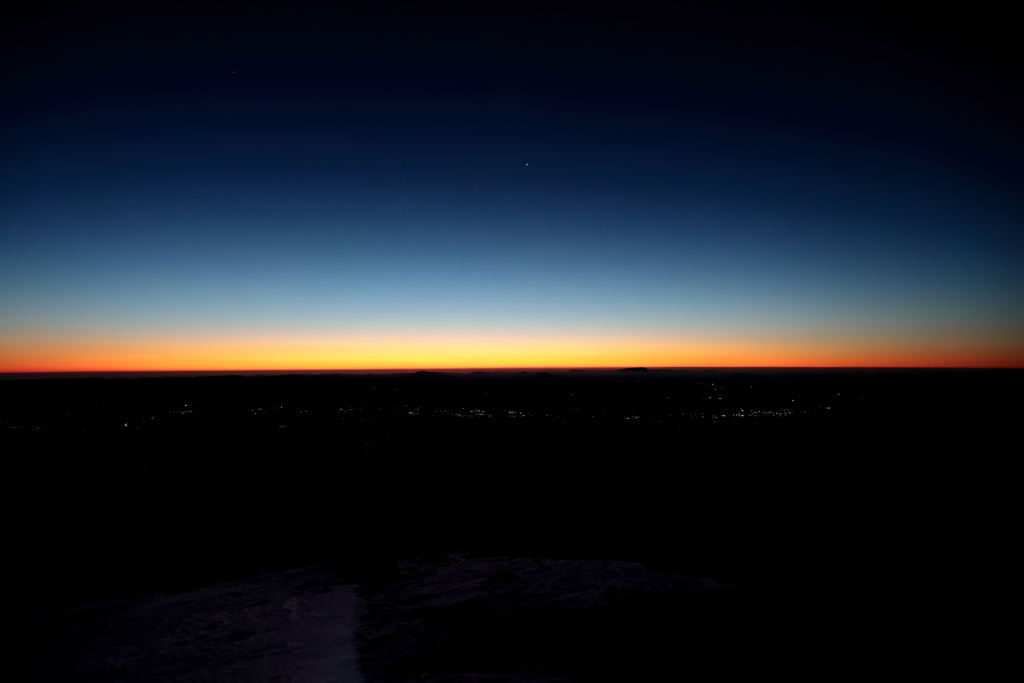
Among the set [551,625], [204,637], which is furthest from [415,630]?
[204,637]

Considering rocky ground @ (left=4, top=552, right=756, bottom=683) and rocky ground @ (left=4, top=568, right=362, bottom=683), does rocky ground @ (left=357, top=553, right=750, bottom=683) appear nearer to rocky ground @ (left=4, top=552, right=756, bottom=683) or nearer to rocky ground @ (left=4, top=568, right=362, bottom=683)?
rocky ground @ (left=4, top=552, right=756, bottom=683)

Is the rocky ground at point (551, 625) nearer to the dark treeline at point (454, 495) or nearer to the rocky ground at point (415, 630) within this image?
the rocky ground at point (415, 630)

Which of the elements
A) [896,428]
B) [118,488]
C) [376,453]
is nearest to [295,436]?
[376,453]

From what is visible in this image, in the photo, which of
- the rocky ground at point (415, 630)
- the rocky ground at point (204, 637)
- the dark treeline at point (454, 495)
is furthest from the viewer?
the dark treeline at point (454, 495)

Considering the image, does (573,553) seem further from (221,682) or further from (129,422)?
(129,422)

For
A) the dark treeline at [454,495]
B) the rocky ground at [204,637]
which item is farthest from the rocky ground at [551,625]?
the dark treeline at [454,495]

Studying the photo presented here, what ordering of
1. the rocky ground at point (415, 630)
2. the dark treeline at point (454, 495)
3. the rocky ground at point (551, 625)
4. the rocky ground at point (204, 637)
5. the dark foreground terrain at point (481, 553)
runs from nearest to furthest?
the rocky ground at point (551, 625) → the rocky ground at point (415, 630) → the rocky ground at point (204, 637) → the dark foreground terrain at point (481, 553) → the dark treeline at point (454, 495)
